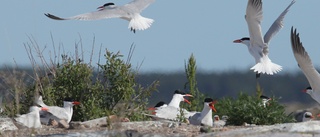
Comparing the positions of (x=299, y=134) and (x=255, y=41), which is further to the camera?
(x=255, y=41)

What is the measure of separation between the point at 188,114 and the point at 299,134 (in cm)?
591

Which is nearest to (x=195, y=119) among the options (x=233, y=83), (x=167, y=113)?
(x=167, y=113)

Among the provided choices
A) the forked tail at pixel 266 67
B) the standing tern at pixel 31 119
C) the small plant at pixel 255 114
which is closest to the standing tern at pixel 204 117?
the small plant at pixel 255 114

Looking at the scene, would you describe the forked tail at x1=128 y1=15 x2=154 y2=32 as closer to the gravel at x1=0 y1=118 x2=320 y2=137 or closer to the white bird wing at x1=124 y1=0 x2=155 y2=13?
the white bird wing at x1=124 y1=0 x2=155 y2=13

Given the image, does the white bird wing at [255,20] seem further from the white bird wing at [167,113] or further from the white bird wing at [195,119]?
the white bird wing at [195,119]

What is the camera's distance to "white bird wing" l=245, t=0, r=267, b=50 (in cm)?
1755

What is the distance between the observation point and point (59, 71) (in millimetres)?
15820

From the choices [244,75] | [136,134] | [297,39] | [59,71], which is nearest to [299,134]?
[136,134]

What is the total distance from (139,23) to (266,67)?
2.25 meters

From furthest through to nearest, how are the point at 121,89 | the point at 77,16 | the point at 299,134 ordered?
the point at 77,16, the point at 121,89, the point at 299,134

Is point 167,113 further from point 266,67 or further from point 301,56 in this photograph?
point 266,67

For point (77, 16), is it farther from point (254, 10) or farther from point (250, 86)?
point (250, 86)

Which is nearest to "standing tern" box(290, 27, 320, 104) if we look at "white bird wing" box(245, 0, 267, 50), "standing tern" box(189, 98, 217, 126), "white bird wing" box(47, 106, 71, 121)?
"standing tern" box(189, 98, 217, 126)

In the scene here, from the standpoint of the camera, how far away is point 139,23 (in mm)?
17422
